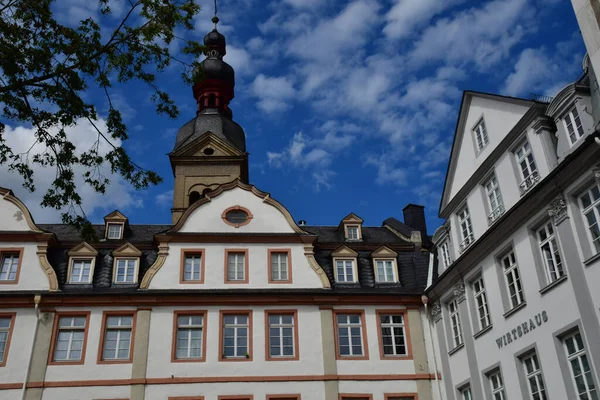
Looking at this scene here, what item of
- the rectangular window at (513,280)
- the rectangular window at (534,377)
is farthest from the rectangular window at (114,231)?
the rectangular window at (534,377)

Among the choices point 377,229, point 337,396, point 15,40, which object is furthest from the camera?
point 377,229

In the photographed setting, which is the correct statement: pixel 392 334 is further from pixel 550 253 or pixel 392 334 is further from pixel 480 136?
pixel 550 253

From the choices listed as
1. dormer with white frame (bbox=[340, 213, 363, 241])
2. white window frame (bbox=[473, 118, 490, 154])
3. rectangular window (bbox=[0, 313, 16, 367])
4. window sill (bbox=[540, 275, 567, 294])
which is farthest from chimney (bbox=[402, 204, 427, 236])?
rectangular window (bbox=[0, 313, 16, 367])

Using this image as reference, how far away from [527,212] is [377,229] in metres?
14.3

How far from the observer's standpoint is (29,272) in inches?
1033

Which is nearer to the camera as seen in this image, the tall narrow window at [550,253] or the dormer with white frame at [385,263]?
the tall narrow window at [550,253]

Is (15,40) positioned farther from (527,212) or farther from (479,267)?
(479,267)

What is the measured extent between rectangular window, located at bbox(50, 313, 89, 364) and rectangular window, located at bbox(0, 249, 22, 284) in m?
2.55

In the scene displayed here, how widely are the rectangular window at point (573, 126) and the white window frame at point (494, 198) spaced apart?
3.49 metres

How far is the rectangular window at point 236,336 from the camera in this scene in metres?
25.3

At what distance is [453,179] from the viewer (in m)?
24.9

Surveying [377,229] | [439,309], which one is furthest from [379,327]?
[377,229]

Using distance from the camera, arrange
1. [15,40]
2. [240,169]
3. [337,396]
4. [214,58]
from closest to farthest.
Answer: [15,40]
[337,396]
[240,169]
[214,58]

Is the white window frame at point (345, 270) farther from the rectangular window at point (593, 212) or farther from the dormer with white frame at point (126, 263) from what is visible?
the rectangular window at point (593, 212)
